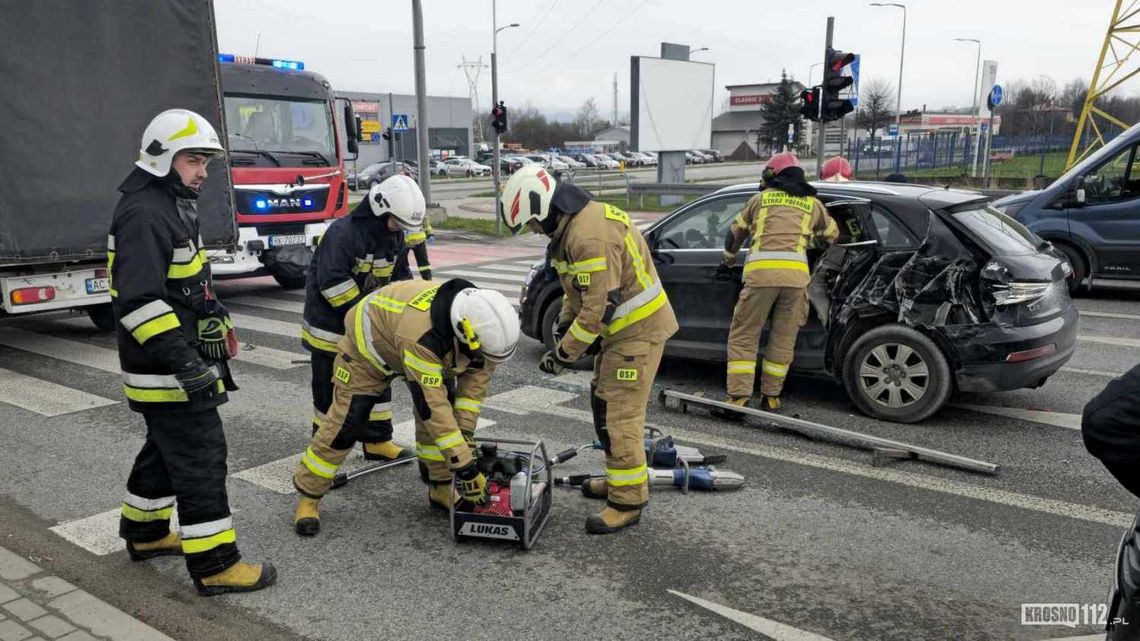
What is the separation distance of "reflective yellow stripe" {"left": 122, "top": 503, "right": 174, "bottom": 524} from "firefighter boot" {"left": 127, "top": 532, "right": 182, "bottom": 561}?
0.14 metres

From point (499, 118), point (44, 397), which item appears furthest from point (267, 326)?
point (499, 118)

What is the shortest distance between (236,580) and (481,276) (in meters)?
10.1

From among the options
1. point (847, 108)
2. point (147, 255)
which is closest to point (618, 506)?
point (147, 255)

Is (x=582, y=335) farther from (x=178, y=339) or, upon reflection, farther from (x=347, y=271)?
(x=178, y=339)

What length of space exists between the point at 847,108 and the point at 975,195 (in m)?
7.45

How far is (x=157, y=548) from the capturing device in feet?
13.3

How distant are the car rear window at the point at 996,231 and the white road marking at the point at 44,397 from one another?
266 inches

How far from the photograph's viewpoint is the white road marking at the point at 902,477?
176 inches

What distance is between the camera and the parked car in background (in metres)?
53.2

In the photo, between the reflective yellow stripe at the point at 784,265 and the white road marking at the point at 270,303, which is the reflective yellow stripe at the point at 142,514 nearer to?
the reflective yellow stripe at the point at 784,265

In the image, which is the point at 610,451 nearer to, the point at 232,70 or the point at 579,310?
the point at 579,310

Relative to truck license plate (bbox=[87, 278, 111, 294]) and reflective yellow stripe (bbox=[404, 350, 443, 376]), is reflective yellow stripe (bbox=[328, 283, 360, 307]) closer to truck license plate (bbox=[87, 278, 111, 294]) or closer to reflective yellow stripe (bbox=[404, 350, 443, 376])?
reflective yellow stripe (bbox=[404, 350, 443, 376])

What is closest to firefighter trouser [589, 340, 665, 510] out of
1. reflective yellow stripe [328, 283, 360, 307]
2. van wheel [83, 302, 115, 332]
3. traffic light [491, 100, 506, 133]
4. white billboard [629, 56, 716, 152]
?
reflective yellow stripe [328, 283, 360, 307]

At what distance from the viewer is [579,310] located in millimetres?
4422
